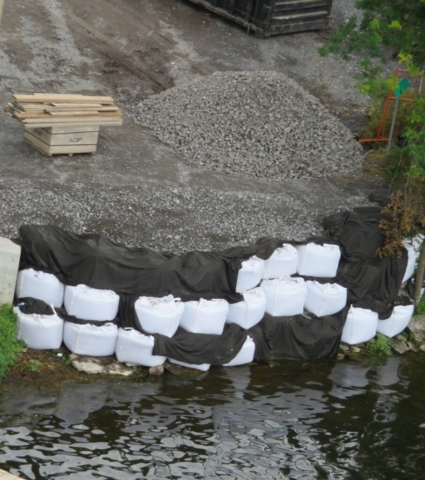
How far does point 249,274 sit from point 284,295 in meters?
0.71

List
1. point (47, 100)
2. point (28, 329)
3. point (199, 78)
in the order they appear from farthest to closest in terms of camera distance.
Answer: point (199, 78)
point (47, 100)
point (28, 329)

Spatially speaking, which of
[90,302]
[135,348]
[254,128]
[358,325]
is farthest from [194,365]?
[254,128]

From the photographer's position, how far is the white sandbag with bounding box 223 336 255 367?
1219 centimetres

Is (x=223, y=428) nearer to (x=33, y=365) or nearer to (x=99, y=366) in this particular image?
(x=99, y=366)

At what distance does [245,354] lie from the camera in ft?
40.1

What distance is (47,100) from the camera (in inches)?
531

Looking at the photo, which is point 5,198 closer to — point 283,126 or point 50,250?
point 50,250

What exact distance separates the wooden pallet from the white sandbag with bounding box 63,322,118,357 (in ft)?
11.5

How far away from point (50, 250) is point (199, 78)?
7.55 m

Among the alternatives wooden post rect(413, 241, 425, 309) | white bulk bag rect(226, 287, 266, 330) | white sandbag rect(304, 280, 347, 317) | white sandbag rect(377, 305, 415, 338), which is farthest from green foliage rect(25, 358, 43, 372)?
wooden post rect(413, 241, 425, 309)

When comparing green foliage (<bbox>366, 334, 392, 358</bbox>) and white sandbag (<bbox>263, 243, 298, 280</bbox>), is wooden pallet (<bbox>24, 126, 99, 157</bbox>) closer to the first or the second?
white sandbag (<bbox>263, 243, 298, 280</bbox>)

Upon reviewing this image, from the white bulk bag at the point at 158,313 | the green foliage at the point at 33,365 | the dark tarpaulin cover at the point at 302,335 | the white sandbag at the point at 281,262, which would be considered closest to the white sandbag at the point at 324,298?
the dark tarpaulin cover at the point at 302,335

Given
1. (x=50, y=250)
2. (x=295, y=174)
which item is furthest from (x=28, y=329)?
(x=295, y=174)

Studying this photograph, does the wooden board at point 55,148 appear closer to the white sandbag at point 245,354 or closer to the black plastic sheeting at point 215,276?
the black plastic sheeting at point 215,276
